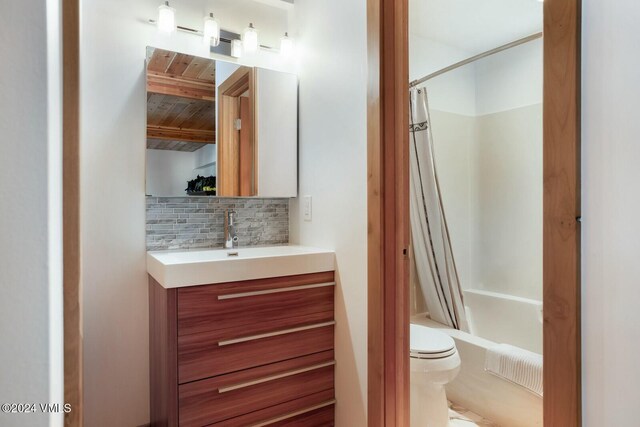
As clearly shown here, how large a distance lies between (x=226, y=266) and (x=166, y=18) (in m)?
1.31

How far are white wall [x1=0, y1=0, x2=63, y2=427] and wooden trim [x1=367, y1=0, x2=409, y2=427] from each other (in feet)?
3.80

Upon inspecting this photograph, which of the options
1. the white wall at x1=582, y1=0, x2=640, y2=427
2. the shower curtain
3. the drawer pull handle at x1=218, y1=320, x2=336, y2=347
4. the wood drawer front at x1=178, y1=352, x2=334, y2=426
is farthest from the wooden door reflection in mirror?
the white wall at x1=582, y1=0, x2=640, y2=427

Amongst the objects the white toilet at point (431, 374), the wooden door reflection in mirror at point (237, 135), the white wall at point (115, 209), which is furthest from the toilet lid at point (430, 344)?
the white wall at point (115, 209)

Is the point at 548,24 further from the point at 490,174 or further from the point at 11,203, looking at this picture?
the point at 490,174

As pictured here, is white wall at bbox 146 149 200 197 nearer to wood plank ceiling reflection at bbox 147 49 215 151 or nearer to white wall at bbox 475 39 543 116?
wood plank ceiling reflection at bbox 147 49 215 151

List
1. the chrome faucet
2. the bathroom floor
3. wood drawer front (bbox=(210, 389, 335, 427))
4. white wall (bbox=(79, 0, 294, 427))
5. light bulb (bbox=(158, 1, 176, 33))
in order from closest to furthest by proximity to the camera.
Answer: wood drawer front (bbox=(210, 389, 335, 427)) < white wall (bbox=(79, 0, 294, 427)) < light bulb (bbox=(158, 1, 176, 33)) < the bathroom floor < the chrome faucet

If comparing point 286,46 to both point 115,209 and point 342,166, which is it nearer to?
point 342,166

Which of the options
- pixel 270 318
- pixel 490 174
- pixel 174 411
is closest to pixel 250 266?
pixel 270 318

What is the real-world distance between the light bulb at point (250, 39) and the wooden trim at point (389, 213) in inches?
31.6

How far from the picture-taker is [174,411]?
1.39 m

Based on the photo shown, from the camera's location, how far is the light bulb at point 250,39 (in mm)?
2027

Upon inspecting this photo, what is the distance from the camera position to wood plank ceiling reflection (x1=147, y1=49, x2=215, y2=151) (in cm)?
181

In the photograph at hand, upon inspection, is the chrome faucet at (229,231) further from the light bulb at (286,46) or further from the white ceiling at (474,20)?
the white ceiling at (474,20)

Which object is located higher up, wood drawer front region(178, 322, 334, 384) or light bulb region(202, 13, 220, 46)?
light bulb region(202, 13, 220, 46)
